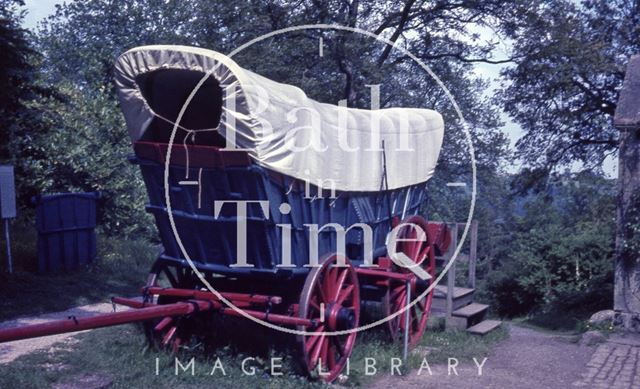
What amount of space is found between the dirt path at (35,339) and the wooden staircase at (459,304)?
4.71 m

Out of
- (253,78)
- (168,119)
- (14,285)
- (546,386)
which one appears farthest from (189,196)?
(14,285)

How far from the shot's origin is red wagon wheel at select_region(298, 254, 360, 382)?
21.3ft

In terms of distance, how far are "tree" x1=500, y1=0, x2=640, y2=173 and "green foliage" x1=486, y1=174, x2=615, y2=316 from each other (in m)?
0.99

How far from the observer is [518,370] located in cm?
781

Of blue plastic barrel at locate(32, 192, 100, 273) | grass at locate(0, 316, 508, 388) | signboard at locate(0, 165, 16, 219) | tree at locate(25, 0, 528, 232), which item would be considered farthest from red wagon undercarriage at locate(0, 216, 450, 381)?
tree at locate(25, 0, 528, 232)

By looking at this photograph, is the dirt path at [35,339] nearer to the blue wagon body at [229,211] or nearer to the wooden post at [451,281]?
the blue wagon body at [229,211]

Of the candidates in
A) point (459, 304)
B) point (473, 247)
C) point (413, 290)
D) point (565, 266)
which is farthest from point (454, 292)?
point (565, 266)

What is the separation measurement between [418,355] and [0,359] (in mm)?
4470

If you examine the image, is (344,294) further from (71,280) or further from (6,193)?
(6,193)

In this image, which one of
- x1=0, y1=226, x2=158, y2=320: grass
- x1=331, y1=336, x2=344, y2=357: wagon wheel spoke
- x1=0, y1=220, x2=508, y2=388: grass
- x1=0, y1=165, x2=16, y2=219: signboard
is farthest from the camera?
x1=0, y1=165, x2=16, y2=219: signboard

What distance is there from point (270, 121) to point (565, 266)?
1314cm

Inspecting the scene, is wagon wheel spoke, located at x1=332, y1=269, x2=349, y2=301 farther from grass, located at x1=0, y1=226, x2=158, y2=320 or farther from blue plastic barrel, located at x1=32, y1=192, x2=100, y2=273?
blue plastic barrel, located at x1=32, y1=192, x2=100, y2=273

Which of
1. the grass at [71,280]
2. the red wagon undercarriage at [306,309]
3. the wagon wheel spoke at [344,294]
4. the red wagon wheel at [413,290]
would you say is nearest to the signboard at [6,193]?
the grass at [71,280]

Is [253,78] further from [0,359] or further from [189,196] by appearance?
[0,359]
